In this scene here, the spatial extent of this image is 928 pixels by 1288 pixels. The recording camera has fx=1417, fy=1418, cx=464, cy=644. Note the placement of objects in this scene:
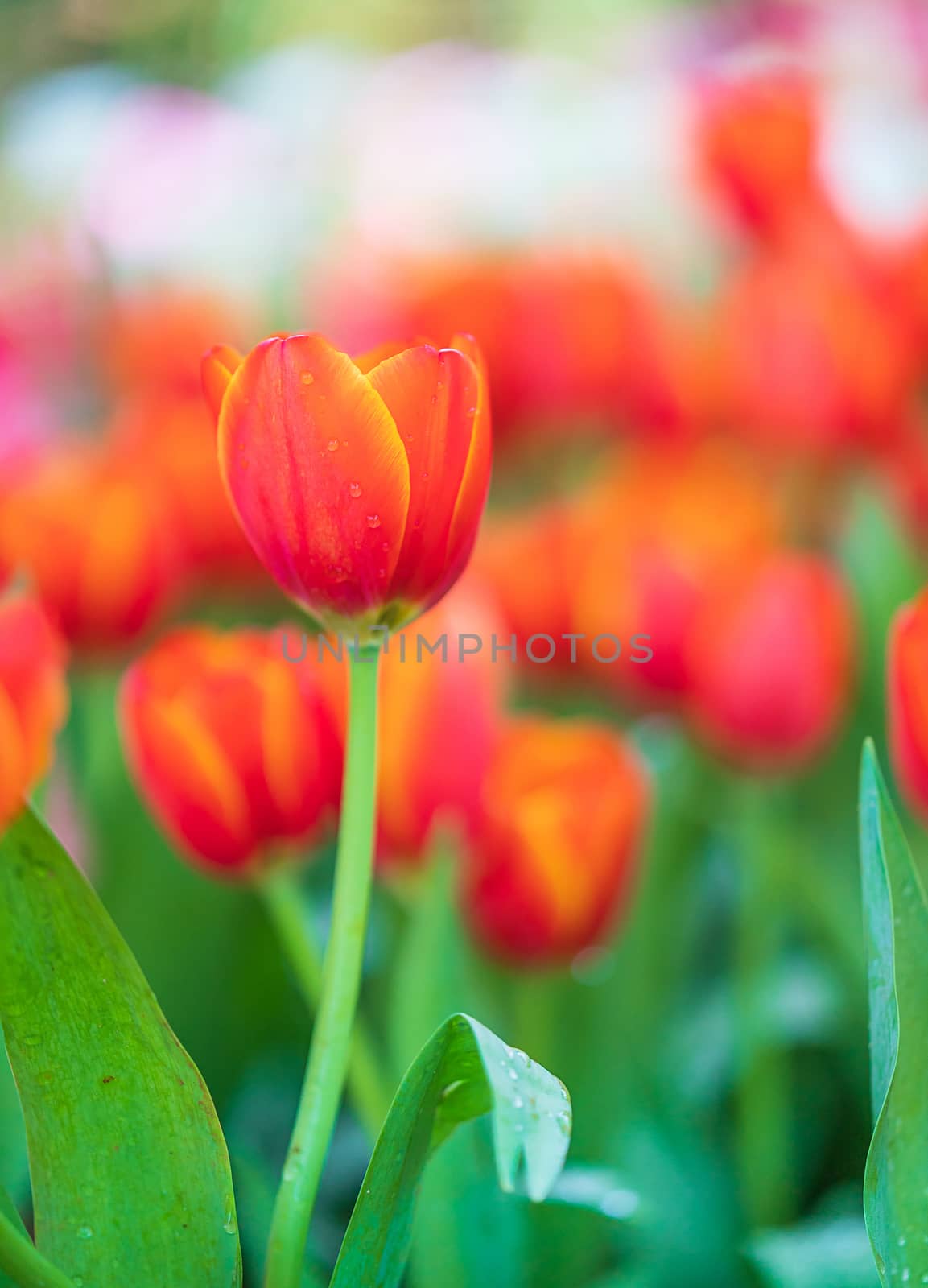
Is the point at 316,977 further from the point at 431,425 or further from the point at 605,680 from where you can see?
the point at 605,680

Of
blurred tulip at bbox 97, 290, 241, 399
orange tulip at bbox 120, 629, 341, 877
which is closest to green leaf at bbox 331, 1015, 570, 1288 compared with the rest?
orange tulip at bbox 120, 629, 341, 877

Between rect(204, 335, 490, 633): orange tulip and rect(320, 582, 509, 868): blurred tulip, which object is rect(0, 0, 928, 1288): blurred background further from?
rect(204, 335, 490, 633): orange tulip

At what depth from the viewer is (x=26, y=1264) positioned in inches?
11.5

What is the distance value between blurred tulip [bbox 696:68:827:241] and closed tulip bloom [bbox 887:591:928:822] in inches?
27.1

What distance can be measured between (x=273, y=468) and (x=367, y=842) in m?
0.09

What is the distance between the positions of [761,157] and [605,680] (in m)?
0.44

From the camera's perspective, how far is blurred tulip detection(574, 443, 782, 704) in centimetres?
67

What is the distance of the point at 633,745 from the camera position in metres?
0.72

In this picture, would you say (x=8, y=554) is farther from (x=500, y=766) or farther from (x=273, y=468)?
(x=273, y=468)

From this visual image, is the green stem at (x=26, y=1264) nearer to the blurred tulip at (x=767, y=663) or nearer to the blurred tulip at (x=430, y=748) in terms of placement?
the blurred tulip at (x=430, y=748)

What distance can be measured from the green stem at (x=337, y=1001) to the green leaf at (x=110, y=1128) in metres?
0.02

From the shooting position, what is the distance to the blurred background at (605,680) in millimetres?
529

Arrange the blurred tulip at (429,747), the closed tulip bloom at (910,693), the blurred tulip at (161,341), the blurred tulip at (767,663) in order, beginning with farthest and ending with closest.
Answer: the blurred tulip at (161,341), the blurred tulip at (767,663), the blurred tulip at (429,747), the closed tulip bloom at (910,693)

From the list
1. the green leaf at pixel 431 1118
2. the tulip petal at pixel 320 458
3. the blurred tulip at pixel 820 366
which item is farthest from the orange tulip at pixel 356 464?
the blurred tulip at pixel 820 366
